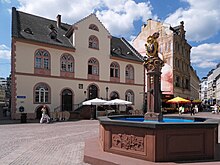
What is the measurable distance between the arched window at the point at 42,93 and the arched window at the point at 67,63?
3.38 m

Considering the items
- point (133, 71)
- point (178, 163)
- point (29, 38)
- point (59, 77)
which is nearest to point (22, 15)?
point (29, 38)

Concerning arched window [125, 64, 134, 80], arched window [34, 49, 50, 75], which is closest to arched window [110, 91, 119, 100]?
arched window [125, 64, 134, 80]

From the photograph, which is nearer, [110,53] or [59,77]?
[59,77]

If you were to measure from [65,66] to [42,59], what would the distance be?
323 cm

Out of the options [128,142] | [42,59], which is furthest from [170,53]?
[128,142]

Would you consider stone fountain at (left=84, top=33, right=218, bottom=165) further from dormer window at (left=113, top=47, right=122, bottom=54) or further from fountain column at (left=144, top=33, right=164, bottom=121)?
dormer window at (left=113, top=47, right=122, bottom=54)

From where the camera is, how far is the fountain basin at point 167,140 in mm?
6602

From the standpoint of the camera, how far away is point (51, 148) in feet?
31.9

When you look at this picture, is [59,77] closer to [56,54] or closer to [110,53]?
[56,54]

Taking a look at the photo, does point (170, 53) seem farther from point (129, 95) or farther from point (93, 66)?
point (93, 66)

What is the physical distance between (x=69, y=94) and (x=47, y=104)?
10.7 feet

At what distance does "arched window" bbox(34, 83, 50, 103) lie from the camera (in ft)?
90.5

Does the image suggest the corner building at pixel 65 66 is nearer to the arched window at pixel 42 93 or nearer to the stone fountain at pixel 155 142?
the arched window at pixel 42 93

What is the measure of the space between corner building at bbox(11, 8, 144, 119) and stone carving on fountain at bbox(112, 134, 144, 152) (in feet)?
68.7
